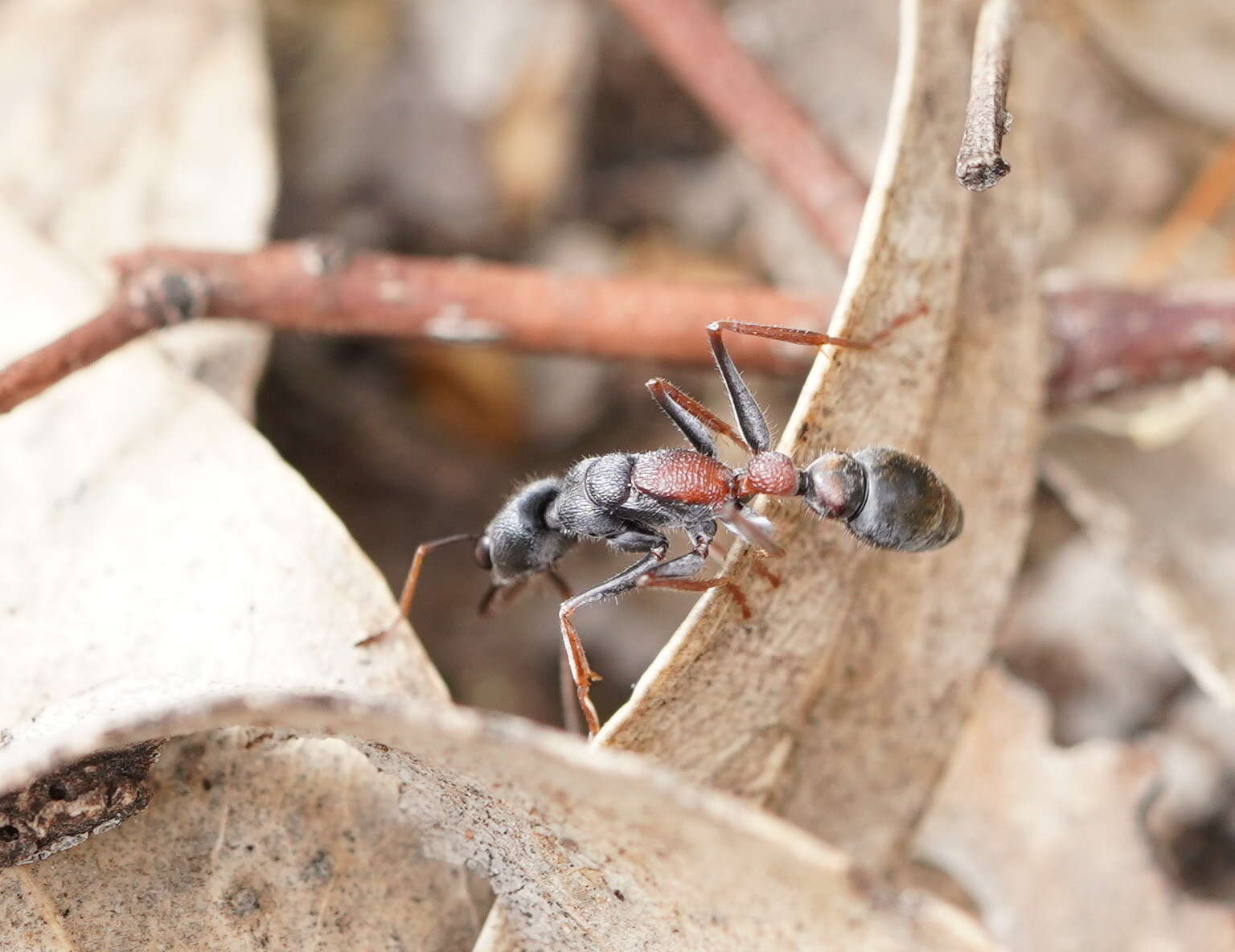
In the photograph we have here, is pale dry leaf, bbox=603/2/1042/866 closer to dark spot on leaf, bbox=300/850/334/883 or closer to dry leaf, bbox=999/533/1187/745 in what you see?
dark spot on leaf, bbox=300/850/334/883

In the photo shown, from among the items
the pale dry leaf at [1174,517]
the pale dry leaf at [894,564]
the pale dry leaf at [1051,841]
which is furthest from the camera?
the pale dry leaf at [1174,517]

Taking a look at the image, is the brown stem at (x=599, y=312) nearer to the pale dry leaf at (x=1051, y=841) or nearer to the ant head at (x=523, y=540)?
the ant head at (x=523, y=540)

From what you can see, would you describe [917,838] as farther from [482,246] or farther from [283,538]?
[482,246]

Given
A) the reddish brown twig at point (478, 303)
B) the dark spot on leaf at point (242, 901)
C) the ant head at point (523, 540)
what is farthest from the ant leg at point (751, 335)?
the dark spot on leaf at point (242, 901)

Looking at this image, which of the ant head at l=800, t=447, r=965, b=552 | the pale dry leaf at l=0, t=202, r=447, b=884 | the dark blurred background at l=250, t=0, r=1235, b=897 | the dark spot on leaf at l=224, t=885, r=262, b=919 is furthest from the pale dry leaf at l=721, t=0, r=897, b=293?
the dark spot on leaf at l=224, t=885, r=262, b=919

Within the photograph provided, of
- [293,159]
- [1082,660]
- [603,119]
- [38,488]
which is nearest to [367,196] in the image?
[293,159]

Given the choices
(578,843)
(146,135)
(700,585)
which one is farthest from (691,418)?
(146,135)

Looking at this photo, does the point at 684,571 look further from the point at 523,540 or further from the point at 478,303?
the point at 478,303
